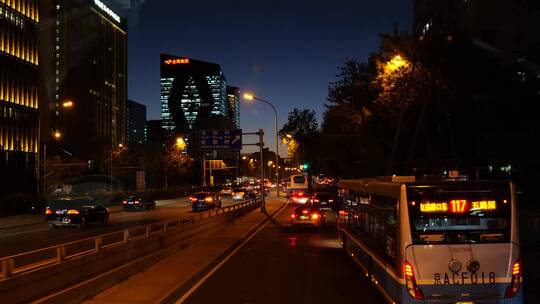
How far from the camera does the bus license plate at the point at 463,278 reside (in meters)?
8.94

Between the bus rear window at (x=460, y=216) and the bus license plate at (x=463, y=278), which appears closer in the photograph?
the bus license plate at (x=463, y=278)

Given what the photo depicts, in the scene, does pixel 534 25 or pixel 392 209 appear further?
pixel 534 25

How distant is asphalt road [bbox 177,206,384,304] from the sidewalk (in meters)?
0.46

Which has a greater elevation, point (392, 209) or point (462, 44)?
point (462, 44)

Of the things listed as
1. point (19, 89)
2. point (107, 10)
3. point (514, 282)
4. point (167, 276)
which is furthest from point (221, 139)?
point (107, 10)

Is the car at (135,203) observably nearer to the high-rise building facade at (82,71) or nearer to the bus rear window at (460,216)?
the bus rear window at (460,216)

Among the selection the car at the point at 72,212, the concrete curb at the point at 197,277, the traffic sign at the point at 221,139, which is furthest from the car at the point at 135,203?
the concrete curb at the point at 197,277

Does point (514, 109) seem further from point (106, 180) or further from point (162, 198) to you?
point (106, 180)

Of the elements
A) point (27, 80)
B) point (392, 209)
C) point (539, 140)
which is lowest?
point (392, 209)

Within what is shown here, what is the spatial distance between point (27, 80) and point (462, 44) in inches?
2516

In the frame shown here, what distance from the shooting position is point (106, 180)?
99.0 meters

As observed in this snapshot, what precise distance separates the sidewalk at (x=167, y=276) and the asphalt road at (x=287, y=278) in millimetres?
464

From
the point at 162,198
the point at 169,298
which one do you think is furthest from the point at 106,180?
the point at 169,298

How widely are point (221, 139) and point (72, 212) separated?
17.1 metres
